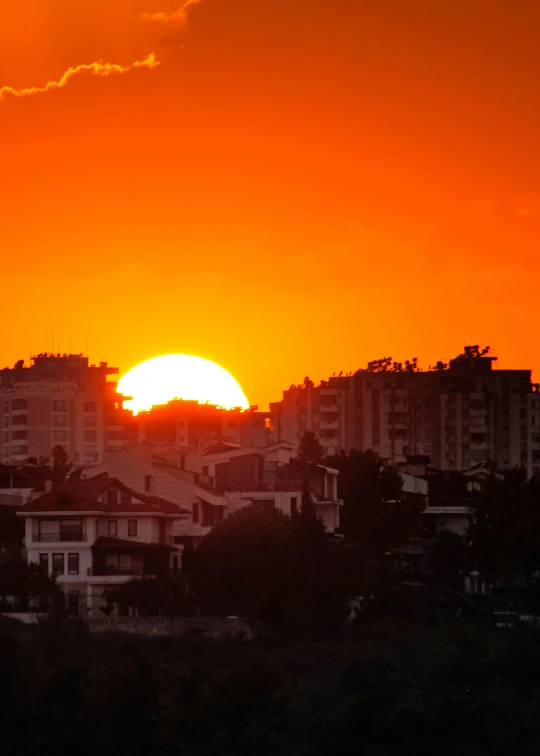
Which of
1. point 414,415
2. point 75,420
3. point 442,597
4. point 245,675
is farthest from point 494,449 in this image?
point 245,675

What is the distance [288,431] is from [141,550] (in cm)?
11728

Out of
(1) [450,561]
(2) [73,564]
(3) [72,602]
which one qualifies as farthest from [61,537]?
(1) [450,561]

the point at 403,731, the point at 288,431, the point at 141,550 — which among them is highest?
the point at 288,431

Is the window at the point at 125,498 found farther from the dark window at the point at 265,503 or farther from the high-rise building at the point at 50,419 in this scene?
the high-rise building at the point at 50,419

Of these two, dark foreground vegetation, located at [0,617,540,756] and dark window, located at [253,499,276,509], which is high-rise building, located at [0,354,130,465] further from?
dark foreground vegetation, located at [0,617,540,756]

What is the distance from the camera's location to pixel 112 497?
81.8 metres

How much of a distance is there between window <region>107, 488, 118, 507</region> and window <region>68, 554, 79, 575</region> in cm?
391

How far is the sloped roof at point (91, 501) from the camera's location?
78438 millimetres

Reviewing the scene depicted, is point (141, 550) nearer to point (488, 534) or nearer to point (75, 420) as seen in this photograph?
point (488, 534)

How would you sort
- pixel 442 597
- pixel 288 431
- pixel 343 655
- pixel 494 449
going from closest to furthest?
pixel 343 655 < pixel 442 597 < pixel 494 449 < pixel 288 431

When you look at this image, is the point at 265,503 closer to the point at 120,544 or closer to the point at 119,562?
the point at 120,544

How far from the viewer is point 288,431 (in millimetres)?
196000

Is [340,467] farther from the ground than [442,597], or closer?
farther from the ground

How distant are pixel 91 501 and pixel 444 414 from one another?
109118mm
